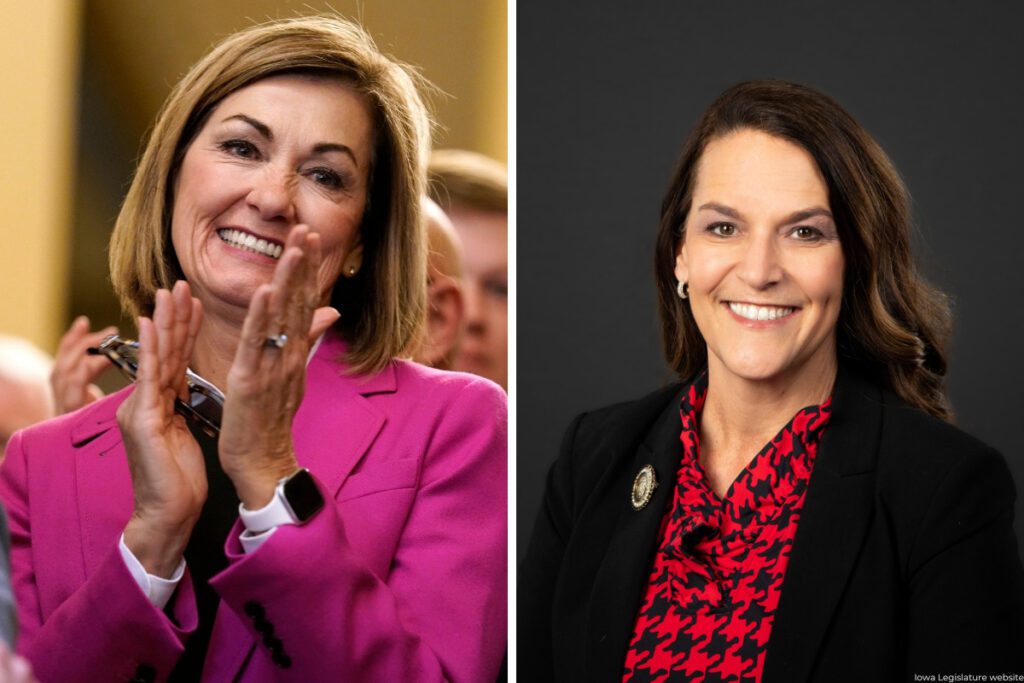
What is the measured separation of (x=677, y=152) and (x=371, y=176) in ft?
2.43

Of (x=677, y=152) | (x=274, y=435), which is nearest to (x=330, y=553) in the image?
(x=274, y=435)

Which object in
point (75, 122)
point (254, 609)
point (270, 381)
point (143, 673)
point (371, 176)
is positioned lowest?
point (143, 673)

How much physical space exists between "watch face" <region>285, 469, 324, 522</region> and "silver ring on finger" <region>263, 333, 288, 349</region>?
0.81ft

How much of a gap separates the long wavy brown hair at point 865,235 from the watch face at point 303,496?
0.98 metres

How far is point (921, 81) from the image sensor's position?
3.10 meters

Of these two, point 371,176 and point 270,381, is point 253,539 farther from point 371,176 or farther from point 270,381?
point 371,176

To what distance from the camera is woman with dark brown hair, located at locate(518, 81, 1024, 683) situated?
2.59m

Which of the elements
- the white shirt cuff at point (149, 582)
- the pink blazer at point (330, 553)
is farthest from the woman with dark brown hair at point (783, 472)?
the white shirt cuff at point (149, 582)

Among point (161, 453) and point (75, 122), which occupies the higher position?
point (75, 122)

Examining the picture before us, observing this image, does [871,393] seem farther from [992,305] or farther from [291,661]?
[291,661]

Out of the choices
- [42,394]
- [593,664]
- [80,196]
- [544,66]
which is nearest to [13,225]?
[80,196]

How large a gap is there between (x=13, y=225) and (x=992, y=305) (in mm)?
2174

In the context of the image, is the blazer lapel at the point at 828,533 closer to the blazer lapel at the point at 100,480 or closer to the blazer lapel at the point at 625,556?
the blazer lapel at the point at 625,556

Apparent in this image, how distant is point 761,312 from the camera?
2.81m
